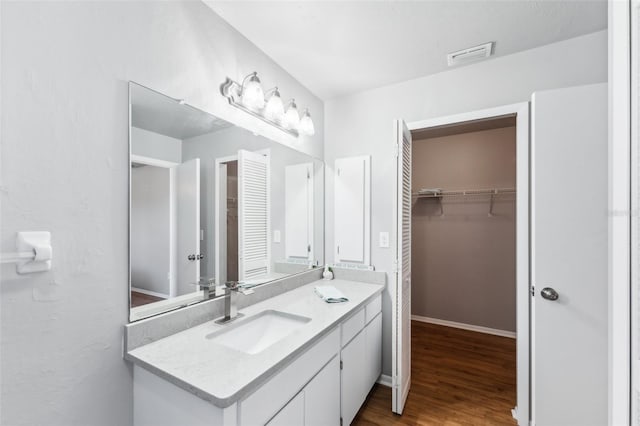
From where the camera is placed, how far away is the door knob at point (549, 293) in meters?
1.52

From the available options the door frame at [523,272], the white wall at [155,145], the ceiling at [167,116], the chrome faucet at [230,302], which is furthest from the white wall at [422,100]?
the white wall at [155,145]

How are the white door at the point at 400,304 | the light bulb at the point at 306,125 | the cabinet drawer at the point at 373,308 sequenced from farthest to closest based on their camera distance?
the light bulb at the point at 306,125 < the cabinet drawer at the point at 373,308 < the white door at the point at 400,304

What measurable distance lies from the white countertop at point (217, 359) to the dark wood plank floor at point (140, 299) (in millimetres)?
169

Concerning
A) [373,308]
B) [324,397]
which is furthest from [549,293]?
[324,397]

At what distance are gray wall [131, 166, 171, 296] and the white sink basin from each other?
0.36 metres

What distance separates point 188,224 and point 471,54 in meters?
2.06

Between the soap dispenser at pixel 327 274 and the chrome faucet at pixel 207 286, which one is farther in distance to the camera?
the soap dispenser at pixel 327 274

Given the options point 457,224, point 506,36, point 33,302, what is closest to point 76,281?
point 33,302

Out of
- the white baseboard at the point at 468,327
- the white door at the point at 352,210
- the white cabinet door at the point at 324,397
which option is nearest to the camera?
the white cabinet door at the point at 324,397

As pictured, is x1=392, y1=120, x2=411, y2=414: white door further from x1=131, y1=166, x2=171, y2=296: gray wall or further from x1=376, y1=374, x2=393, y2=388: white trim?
x1=131, y1=166, x2=171, y2=296: gray wall

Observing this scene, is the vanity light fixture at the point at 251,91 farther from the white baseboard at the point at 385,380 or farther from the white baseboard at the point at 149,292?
the white baseboard at the point at 385,380

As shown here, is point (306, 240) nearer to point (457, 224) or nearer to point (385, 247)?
point (385, 247)

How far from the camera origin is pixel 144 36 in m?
1.14

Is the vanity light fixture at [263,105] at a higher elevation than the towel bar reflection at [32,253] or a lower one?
higher
